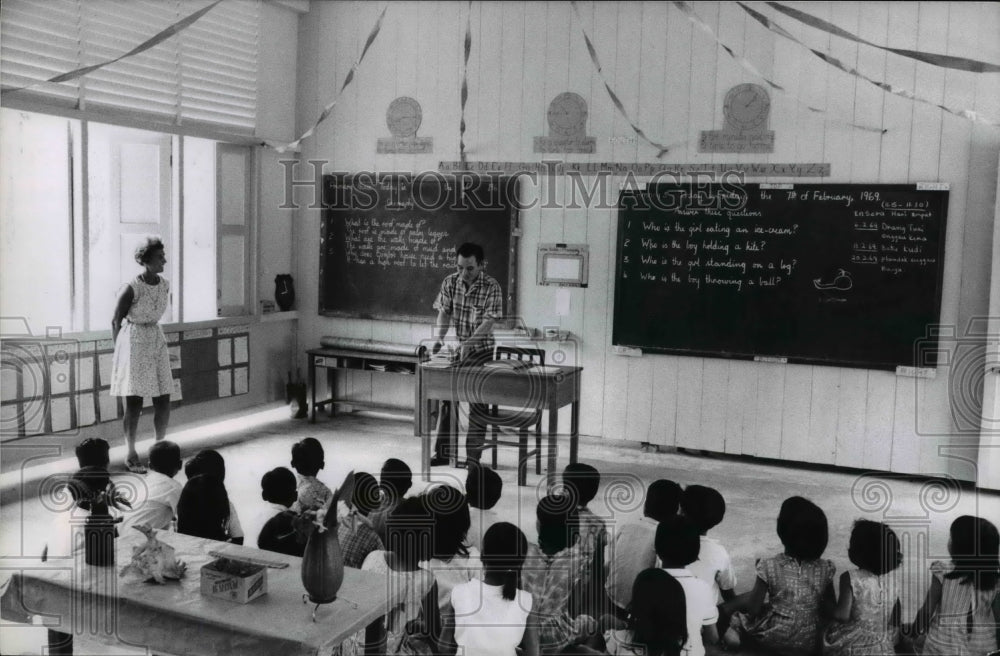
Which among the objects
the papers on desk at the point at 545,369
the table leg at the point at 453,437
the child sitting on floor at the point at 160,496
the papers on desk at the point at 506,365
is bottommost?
the table leg at the point at 453,437

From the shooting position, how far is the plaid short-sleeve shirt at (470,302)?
19.3ft

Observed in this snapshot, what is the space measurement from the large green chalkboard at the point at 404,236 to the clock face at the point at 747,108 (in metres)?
1.58

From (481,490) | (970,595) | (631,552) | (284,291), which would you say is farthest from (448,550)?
(284,291)

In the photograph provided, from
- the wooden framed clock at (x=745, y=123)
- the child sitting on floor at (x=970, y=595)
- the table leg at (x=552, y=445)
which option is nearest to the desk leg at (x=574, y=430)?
the table leg at (x=552, y=445)

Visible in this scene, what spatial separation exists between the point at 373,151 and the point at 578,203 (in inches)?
68.1

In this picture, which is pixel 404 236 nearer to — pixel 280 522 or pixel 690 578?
pixel 280 522

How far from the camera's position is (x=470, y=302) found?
595cm

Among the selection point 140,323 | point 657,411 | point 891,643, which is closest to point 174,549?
point 891,643

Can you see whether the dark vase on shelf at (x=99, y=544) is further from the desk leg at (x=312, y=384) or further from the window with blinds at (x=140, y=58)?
the desk leg at (x=312, y=384)

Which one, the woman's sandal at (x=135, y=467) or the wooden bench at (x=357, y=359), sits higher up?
the wooden bench at (x=357, y=359)

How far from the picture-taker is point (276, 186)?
24.2 feet

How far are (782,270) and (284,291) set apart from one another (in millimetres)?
3841

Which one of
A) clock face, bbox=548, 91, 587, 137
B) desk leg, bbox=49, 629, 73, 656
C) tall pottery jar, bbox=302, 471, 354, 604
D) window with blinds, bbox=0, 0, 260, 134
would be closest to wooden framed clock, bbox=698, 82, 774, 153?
clock face, bbox=548, 91, 587, 137

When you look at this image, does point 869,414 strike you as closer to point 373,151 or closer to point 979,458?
point 979,458
